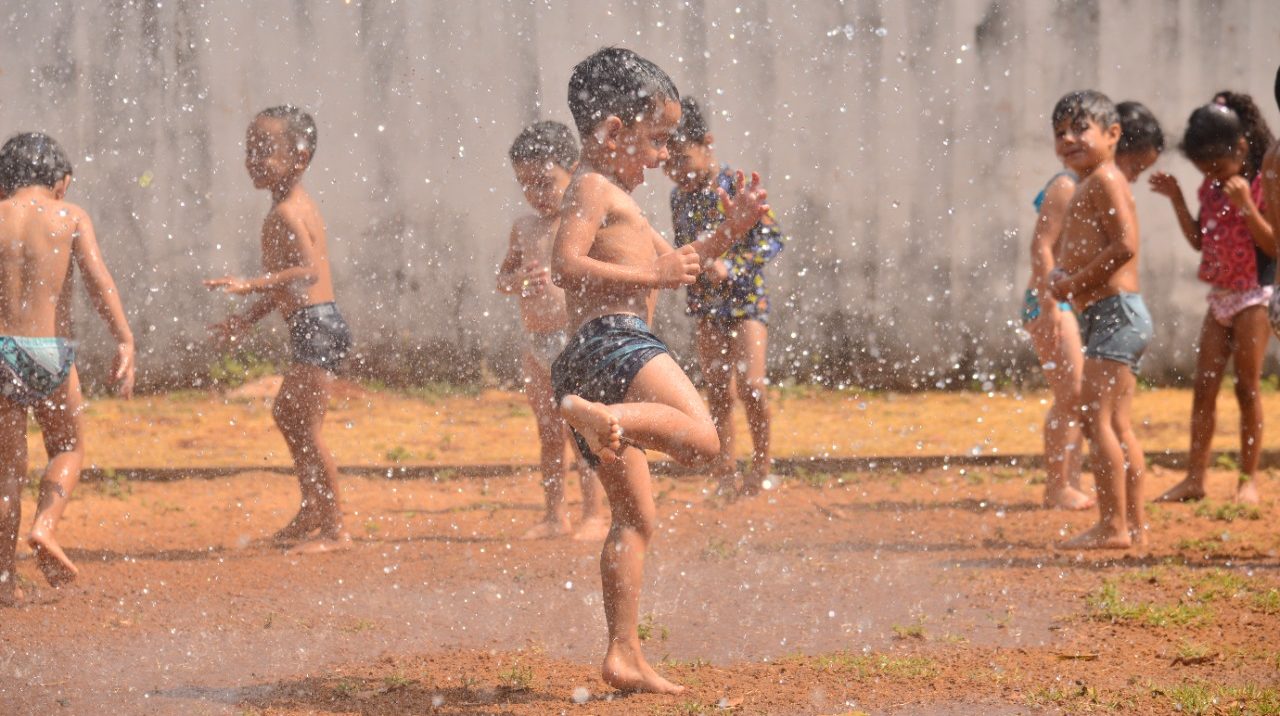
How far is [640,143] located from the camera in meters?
3.93

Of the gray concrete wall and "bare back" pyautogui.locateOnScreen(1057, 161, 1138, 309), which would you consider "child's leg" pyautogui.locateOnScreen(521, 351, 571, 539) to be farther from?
the gray concrete wall

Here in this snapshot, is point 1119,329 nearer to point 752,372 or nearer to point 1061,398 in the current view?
point 1061,398

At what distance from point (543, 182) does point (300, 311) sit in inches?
46.3

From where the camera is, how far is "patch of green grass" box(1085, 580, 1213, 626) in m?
4.50

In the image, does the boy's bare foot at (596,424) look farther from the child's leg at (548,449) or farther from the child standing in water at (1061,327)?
the child standing in water at (1061,327)

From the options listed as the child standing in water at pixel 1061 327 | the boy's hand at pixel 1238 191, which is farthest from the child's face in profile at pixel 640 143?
the boy's hand at pixel 1238 191

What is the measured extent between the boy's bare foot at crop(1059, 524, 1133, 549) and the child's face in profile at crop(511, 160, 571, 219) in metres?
2.57

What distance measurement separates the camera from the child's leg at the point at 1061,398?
21.0 feet

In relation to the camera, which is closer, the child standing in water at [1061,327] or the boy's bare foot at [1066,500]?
the child standing in water at [1061,327]

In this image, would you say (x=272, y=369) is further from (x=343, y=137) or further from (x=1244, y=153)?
(x=1244, y=153)

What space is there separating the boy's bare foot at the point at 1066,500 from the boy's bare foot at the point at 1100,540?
0.88 m

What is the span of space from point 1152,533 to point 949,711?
9.55ft

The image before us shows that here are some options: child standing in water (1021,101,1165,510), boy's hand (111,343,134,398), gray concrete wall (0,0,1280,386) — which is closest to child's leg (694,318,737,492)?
child standing in water (1021,101,1165,510)

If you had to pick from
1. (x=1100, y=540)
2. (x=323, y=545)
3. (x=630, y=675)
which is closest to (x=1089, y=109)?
(x=1100, y=540)
